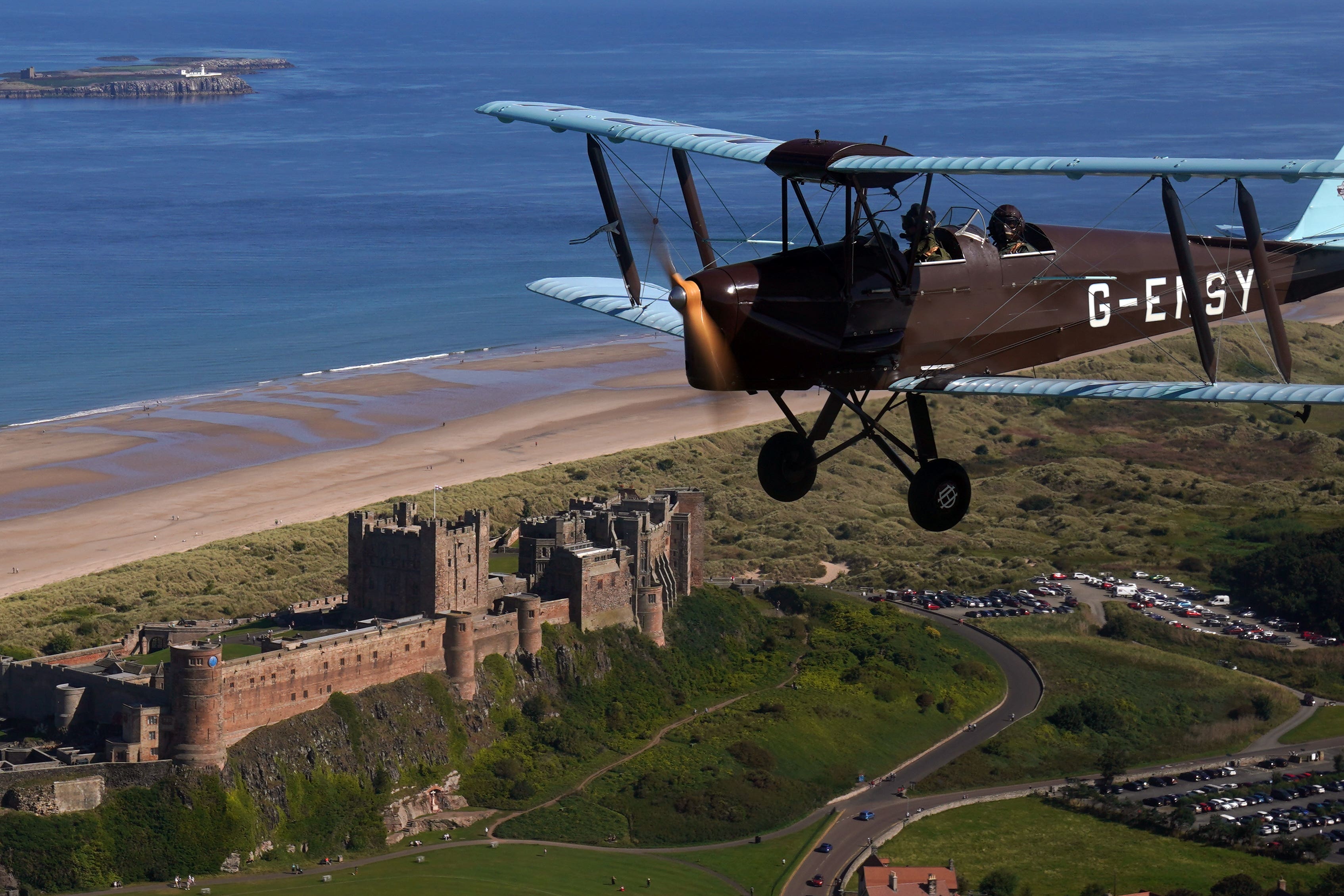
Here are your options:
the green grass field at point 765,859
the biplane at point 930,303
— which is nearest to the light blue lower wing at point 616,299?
the biplane at point 930,303

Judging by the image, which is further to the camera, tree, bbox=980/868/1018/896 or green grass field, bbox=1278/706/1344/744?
green grass field, bbox=1278/706/1344/744

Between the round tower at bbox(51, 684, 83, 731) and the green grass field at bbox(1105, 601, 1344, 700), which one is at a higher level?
the round tower at bbox(51, 684, 83, 731)

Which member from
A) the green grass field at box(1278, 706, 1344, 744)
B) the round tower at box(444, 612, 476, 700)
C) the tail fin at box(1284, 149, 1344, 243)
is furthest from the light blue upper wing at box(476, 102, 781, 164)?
the green grass field at box(1278, 706, 1344, 744)

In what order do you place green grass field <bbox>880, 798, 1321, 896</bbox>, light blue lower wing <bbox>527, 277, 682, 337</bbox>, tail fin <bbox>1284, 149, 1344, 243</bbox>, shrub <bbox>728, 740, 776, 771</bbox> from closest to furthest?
1. light blue lower wing <bbox>527, 277, 682, 337</bbox>
2. tail fin <bbox>1284, 149, 1344, 243</bbox>
3. green grass field <bbox>880, 798, 1321, 896</bbox>
4. shrub <bbox>728, 740, 776, 771</bbox>

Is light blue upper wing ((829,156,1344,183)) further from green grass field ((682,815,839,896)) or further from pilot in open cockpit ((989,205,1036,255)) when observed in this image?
green grass field ((682,815,839,896))

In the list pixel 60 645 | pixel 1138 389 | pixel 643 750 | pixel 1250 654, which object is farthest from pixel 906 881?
pixel 1138 389

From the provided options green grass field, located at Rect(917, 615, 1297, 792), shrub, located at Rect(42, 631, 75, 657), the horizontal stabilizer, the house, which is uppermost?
the horizontal stabilizer

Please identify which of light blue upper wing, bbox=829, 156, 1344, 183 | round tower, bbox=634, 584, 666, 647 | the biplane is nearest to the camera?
light blue upper wing, bbox=829, 156, 1344, 183
